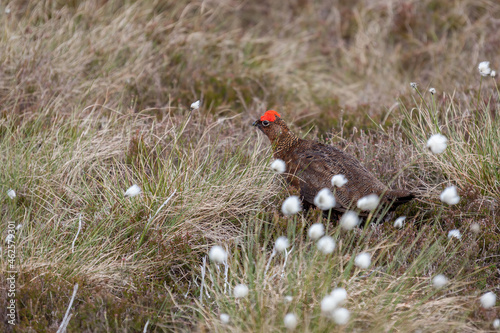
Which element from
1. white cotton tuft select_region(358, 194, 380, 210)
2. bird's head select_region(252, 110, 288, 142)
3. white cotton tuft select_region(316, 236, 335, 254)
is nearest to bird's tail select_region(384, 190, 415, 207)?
white cotton tuft select_region(358, 194, 380, 210)

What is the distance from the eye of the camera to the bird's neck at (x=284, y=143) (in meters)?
4.22

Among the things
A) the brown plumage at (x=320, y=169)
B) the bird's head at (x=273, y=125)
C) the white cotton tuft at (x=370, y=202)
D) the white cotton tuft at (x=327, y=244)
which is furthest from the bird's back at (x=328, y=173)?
the white cotton tuft at (x=327, y=244)

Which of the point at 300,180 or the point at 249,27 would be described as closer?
the point at 300,180

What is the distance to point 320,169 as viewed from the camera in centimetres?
386

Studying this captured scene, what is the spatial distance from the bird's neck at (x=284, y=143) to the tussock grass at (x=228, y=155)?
0.54 ft

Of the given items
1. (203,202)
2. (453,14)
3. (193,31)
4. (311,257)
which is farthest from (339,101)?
(311,257)

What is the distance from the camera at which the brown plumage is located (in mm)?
3650

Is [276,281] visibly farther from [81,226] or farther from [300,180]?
[81,226]

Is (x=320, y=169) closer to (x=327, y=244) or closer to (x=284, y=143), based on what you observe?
(x=284, y=143)

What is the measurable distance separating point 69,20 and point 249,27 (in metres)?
2.77

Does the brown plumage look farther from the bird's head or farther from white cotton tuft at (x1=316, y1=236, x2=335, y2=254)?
white cotton tuft at (x1=316, y1=236, x2=335, y2=254)

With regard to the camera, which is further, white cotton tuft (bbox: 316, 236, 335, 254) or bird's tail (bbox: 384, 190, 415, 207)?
bird's tail (bbox: 384, 190, 415, 207)

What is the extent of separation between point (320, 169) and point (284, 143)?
50 cm

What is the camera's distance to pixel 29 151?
13.5 ft
